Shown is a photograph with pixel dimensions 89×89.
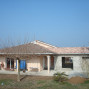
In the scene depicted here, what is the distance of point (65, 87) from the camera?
371 inches

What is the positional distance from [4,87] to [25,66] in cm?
924

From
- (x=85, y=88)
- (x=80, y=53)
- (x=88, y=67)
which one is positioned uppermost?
(x=80, y=53)

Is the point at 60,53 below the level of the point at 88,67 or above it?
above

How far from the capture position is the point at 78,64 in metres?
18.4

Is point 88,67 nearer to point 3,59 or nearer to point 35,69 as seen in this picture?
point 35,69

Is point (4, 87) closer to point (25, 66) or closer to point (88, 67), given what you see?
point (88, 67)

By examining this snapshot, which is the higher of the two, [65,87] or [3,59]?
[3,59]

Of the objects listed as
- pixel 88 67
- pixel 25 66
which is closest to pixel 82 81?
pixel 88 67

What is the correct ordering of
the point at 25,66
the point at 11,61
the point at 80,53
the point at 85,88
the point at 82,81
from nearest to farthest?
the point at 85,88
the point at 82,81
the point at 80,53
the point at 25,66
the point at 11,61

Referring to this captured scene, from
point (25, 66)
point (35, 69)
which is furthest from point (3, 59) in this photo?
point (35, 69)

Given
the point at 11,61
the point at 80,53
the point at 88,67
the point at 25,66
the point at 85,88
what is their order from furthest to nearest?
the point at 11,61 < the point at 25,66 < the point at 80,53 < the point at 88,67 < the point at 85,88

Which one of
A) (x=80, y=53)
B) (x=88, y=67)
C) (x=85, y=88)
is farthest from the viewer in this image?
(x=80, y=53)

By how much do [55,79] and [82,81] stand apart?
2.33 metres

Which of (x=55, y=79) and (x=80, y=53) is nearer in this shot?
(x=55, y=79)
